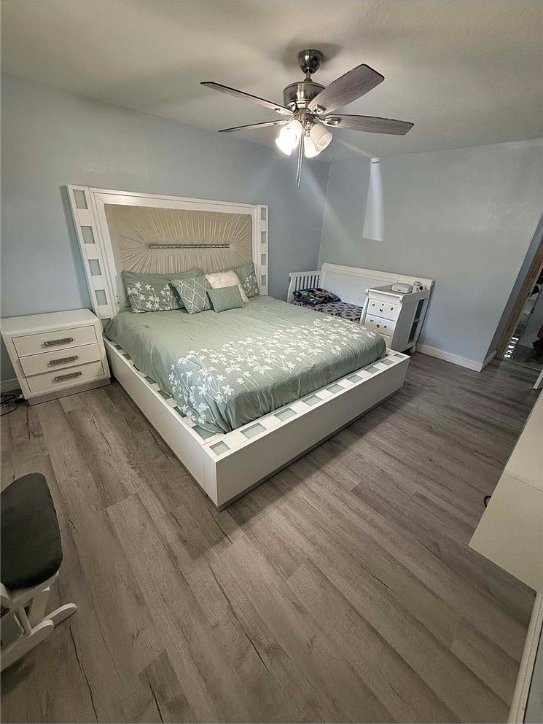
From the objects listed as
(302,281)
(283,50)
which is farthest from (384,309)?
(283,50)

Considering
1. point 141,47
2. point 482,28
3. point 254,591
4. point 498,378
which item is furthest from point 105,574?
point 498,378

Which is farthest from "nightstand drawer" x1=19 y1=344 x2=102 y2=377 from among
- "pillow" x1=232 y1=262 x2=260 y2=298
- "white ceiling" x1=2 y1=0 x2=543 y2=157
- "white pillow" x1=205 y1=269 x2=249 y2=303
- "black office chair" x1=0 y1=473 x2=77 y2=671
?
"white ceiling" x1=2 y1=0 x2=543 y2=157

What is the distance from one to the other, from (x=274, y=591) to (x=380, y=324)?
285 centimetres

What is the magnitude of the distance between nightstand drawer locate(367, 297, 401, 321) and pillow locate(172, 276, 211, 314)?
6.24ft

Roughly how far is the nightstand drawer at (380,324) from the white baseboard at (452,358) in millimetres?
856

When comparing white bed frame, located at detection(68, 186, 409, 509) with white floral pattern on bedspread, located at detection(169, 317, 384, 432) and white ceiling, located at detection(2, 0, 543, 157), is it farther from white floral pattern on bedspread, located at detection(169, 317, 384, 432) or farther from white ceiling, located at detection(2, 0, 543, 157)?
white ceiling, located at detection(2, 0, 543, 157)

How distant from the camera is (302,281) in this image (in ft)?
14.3

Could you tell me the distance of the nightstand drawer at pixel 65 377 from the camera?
2303 mm

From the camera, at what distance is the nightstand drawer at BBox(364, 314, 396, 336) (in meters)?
3.26

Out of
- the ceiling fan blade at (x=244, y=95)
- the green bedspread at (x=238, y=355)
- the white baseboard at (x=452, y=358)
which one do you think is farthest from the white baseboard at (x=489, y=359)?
the ceiling fan blade at (x=244, y=95)

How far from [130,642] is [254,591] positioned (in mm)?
501

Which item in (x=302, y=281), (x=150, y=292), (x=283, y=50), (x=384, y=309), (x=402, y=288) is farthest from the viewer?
(x=302, y=281)

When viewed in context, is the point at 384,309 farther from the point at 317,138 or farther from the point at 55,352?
the point at 55,352

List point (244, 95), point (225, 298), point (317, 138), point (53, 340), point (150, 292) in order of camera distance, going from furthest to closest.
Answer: point (225, 298) < point (150, 292) < point (53, 340) < point (317, 138) < point (244, 95)
